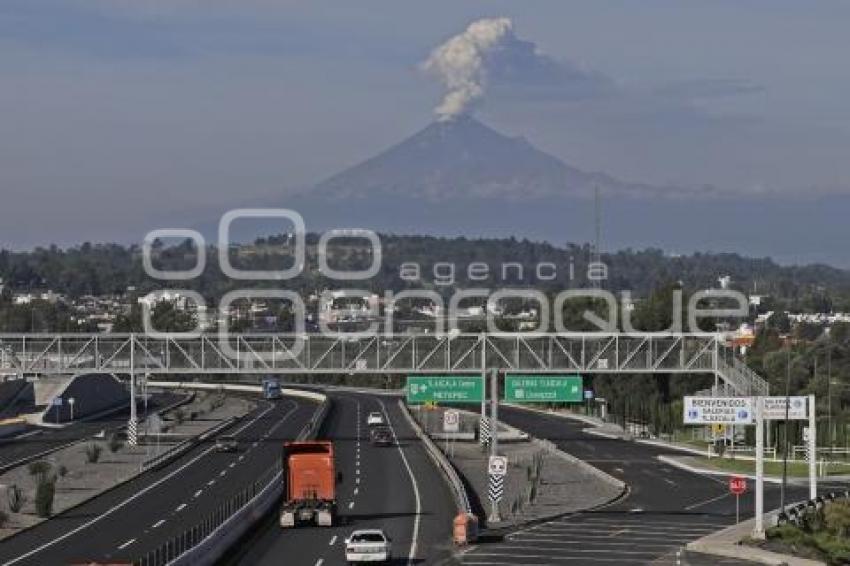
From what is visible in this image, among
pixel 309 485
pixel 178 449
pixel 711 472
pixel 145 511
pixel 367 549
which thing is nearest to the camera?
pixel 367 549

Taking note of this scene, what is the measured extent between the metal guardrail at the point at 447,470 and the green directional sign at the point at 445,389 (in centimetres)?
320

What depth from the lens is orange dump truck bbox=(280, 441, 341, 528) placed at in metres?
59.0

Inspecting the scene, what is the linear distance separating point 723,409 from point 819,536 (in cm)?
788

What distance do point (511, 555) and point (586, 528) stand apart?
9.52m

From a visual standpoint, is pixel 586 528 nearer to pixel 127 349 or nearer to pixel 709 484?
pixel 709 484

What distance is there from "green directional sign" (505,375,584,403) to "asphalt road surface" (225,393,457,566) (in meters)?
6.12

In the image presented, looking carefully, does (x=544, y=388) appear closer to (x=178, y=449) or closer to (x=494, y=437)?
(x=494, y=437)

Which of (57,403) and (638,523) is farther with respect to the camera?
(57,403)

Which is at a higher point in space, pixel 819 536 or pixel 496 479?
pixel 496 479

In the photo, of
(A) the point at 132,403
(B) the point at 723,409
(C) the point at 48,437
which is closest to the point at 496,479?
(B) the point at 723,409

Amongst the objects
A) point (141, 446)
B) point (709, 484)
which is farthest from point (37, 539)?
point (141, 446)

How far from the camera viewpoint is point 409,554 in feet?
167

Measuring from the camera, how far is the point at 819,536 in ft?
204

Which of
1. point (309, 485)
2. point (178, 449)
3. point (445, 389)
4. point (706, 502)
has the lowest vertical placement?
point (706, 502)
